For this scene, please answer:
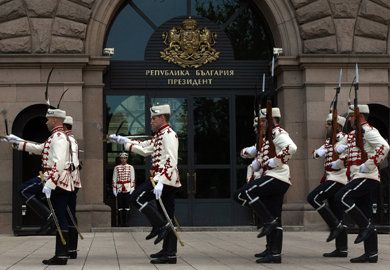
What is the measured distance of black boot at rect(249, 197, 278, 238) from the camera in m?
10.8

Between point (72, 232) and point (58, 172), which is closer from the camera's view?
point (58, 172)

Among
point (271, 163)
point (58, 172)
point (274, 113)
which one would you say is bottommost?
point (58, 172)

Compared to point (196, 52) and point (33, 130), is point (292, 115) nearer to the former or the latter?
point (196, 52)

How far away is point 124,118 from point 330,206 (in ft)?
26.7

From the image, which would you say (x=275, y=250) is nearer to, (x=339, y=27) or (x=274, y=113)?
(x=274, y=113)

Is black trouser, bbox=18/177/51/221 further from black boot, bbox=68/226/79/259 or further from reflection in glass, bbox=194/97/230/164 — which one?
reflection in glass, bbox=194/97/230/164

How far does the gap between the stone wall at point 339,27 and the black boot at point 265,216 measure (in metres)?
8.48

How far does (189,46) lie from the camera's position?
1962 cm

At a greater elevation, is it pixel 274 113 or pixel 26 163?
pixel 274 113

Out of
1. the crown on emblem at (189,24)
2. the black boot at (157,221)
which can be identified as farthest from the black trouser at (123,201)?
the black boot at (157,221)

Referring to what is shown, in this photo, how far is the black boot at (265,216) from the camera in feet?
35.5

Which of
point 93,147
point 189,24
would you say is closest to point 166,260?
point 93,147

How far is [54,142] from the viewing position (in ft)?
35.3

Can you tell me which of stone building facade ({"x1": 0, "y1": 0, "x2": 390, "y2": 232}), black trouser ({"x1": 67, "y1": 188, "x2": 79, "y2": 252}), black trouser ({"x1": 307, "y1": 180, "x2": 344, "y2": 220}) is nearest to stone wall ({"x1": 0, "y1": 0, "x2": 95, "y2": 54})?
stone building facade ({"x1": 0, "y1": 0, "x2": 390, "y2": 232})
